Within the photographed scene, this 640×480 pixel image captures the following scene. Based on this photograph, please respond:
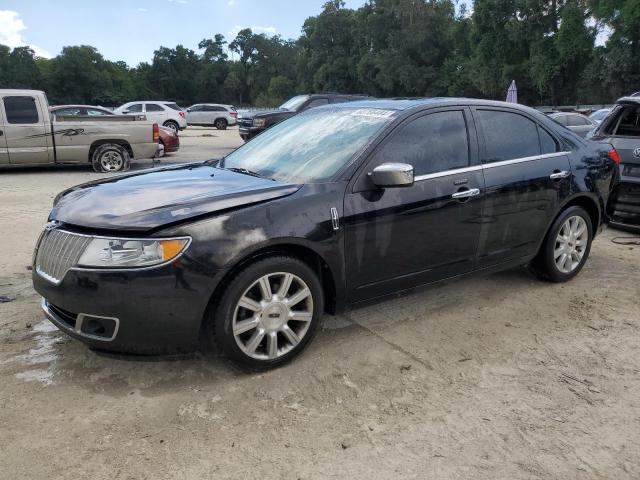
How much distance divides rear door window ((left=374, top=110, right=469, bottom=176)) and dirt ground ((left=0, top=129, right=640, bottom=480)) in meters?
1.18

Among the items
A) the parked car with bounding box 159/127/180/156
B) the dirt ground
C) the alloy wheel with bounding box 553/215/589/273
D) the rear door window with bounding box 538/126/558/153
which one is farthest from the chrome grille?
the parked car with bounding box 159/127/180/156

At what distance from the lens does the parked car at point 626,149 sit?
6320 millimetres

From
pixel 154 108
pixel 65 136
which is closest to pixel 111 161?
pixel 65 136

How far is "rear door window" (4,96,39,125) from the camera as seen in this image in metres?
11.3

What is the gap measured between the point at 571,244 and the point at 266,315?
309 centimetres

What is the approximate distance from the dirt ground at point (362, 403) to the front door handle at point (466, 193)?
0.94 meters

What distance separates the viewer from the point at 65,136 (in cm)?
1172

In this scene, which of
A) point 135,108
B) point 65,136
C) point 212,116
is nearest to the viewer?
point 65,136

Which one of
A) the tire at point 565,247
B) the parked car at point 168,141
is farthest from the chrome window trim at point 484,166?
the parked car at point 168,141

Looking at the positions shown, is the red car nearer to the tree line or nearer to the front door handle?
the front door handle

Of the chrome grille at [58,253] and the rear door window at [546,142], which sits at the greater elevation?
the rear door window at [546,142]

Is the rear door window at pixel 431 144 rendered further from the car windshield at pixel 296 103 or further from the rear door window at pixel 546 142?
the car windshield at pixel 296 103

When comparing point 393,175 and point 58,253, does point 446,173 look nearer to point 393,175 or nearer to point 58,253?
point 393,175

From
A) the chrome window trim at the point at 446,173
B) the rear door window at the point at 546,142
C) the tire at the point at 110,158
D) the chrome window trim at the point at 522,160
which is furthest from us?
the tire at the point at 110,158
